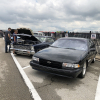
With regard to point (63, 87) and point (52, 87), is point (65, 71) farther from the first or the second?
point (52, 87)

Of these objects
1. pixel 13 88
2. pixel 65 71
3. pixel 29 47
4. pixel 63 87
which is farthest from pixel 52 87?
pixel 29 47

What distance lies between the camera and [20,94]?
2969 millimetres

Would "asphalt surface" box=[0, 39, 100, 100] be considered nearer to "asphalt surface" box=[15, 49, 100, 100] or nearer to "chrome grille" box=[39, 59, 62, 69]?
"asphalt surface" box=[15, 49, 100, 100]

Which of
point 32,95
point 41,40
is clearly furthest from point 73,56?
point 41,40

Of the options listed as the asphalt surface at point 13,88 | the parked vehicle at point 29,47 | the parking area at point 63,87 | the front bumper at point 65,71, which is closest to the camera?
the asphalt surface at point 13,88

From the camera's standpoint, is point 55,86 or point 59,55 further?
point 59,55

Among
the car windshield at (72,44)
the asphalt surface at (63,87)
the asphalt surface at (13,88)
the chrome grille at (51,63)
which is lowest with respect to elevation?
the asphalt surface at (63,87)

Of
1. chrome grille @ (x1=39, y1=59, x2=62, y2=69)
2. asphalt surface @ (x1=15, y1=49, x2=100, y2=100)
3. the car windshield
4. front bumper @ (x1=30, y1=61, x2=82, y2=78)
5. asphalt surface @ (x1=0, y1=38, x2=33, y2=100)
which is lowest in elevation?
asphalt surface @ (x1=15, y1=49, x2=100, y2=100)

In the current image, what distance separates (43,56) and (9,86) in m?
1.43

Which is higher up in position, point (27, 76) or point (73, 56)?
point (73, 56)

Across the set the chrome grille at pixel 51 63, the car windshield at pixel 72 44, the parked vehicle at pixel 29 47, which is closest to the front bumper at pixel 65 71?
the chrome grille at pixel 51 63

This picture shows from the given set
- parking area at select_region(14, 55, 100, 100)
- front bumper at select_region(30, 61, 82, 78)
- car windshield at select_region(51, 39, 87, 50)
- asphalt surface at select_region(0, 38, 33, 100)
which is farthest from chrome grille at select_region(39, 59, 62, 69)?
car windshield at select_region(51, 39, 87, 50)

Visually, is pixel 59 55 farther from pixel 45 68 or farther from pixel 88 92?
pixel 88 92

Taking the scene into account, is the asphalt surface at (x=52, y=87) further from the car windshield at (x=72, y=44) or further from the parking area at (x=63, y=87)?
the car windshield at (x=72, y=44)
